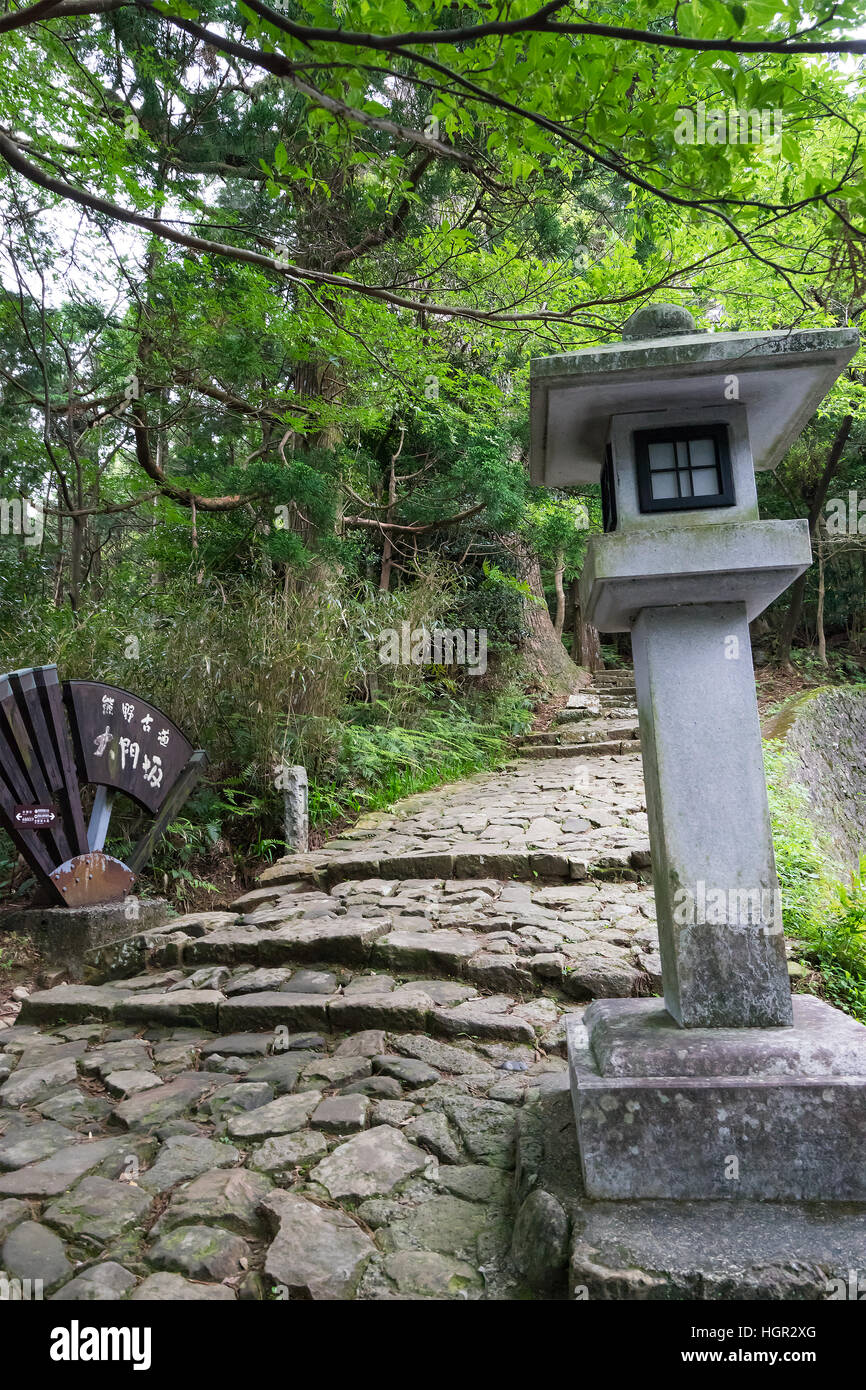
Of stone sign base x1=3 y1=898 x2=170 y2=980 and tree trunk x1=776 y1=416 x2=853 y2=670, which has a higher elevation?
Result: tree trunk x1=776 y1=416 x2=853 y2=670

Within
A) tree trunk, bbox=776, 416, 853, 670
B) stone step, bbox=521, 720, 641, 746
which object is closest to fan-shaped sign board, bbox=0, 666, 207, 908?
stone step, bbox=521, 720, 641, 746

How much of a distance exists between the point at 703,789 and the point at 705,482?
0.91m

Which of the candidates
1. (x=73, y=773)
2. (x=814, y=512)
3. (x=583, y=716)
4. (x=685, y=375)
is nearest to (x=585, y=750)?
(x=583, y=716)

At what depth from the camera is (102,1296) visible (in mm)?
1780

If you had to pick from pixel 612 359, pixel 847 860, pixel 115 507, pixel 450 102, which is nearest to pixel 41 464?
pixel 115 507

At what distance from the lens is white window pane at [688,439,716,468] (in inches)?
92.0

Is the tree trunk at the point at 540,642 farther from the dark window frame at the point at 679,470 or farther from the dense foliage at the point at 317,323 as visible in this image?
the dark window frame at the point at 679,470

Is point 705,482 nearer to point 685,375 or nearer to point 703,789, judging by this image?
point 685,375

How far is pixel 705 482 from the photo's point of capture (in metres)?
2.33

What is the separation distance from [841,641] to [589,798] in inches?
529

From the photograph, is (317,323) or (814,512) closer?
(317,323)

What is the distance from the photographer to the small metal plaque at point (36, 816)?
4.34m

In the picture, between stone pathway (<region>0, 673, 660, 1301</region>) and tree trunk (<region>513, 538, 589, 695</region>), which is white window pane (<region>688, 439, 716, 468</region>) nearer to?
stone pathway (<region>0, 673, 660, 1301</region>)

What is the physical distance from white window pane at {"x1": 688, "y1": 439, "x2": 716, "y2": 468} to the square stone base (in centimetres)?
162
